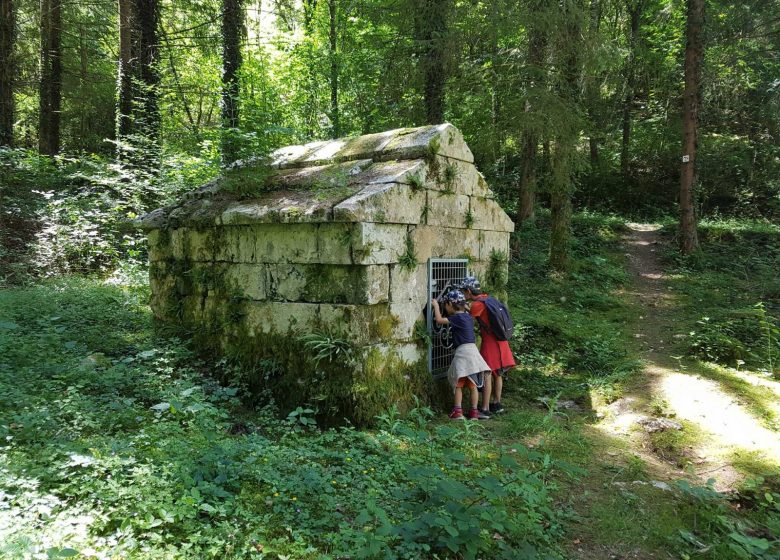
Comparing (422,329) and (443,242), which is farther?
(443,242)

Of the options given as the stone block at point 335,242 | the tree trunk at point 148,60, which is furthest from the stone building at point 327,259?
the tree trunk at point 148,60

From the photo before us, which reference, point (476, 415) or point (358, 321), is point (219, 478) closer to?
point (358, 321)

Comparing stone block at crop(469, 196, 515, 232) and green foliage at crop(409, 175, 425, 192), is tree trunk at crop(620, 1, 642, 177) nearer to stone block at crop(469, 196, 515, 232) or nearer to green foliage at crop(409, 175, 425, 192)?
stone block at crop(469, 196, 515, 232)

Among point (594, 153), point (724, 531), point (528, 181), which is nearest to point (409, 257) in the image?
point (724, 531)

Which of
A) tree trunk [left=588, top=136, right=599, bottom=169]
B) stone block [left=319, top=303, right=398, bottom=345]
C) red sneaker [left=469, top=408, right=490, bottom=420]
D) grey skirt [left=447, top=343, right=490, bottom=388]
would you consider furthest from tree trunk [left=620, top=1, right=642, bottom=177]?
stone block [left=319, top=303, right=398, bottom=345]

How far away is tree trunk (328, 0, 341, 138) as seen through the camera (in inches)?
560

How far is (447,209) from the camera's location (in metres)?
6.12

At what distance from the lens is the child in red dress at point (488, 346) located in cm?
611

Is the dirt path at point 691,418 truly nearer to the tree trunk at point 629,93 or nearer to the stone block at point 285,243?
the stone block at point 285,243

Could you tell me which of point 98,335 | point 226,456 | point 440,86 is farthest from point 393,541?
point 440,86

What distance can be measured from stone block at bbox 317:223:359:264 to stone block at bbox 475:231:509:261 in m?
2.68

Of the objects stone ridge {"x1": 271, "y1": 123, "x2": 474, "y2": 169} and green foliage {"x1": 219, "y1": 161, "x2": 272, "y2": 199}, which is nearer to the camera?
stone ridge {"x1": 271, "y1": 123, "x2": 474, "y2": 169}

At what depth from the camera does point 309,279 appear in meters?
5.14

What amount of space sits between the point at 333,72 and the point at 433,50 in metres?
5.64
